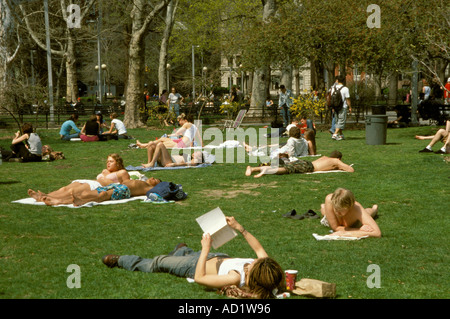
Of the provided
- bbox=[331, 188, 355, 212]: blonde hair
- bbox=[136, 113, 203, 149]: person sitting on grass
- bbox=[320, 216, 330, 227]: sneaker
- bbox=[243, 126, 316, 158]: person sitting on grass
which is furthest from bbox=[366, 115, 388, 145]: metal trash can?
bbox=[331, 188, 355, 212]: blonde hair

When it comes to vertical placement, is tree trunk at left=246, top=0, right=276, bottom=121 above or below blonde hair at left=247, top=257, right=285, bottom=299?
above

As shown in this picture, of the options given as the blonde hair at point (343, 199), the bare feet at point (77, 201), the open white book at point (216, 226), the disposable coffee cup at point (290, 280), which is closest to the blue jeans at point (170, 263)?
the open white book at point (216, 226)

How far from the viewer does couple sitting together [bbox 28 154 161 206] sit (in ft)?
32.0

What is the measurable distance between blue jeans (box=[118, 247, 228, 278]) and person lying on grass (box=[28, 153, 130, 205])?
3.73 m

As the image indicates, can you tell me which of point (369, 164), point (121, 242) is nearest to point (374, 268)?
point (121, 242)

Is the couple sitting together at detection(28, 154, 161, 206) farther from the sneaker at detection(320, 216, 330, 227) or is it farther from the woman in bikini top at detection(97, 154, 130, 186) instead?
the sneaker at detection(320, 216, 330, 227)

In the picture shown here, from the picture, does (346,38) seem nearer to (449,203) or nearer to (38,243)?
(449,203)

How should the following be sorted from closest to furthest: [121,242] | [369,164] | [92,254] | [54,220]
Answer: [92,254] → [121,242] → [54,220] → [369,164]

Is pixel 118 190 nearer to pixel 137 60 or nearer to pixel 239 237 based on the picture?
pixel 239 237

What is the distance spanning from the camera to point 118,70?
238ft

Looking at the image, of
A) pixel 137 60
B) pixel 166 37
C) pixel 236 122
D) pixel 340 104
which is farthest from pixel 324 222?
pixel 166 37

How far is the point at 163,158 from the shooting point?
14258mm

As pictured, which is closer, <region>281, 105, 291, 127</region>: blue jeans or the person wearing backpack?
the person wearing backpack
